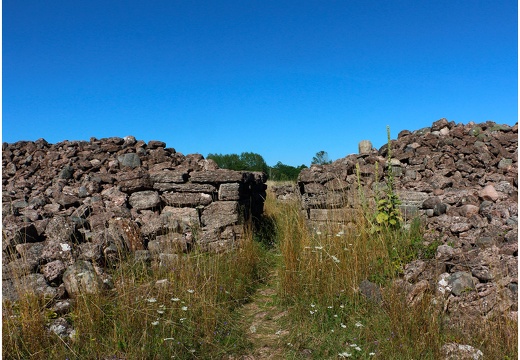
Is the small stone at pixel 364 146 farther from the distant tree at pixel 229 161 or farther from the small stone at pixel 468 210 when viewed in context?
the distant tree at pixel 229 161

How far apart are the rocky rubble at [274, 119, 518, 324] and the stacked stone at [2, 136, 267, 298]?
5.24ft

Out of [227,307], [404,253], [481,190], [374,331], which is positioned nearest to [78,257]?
[227,307]

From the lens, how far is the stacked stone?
18.6 feet

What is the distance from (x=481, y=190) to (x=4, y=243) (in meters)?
7.02

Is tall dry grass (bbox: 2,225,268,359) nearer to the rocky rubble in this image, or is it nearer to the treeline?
the rocky rubble

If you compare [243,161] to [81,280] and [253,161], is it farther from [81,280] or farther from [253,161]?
[81,280]

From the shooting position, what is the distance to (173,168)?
8.49m

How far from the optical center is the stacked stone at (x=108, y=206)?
18.6ft

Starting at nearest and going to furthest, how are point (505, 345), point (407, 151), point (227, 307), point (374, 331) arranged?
point (505, 345)
point (374, 331)
point (227, 307)
point (407, 151)

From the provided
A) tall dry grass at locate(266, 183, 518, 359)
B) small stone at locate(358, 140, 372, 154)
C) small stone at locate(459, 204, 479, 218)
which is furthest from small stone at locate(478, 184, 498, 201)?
small stone at locate(358, 140, 372, 154)

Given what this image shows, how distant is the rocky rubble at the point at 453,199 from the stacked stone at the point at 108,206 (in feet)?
5.24

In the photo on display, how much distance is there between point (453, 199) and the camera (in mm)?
7137

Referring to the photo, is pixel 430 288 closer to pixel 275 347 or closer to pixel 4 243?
pixel 275 347

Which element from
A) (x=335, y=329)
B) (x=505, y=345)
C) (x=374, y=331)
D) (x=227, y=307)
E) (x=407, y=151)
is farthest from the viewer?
(x=407, y=151)
